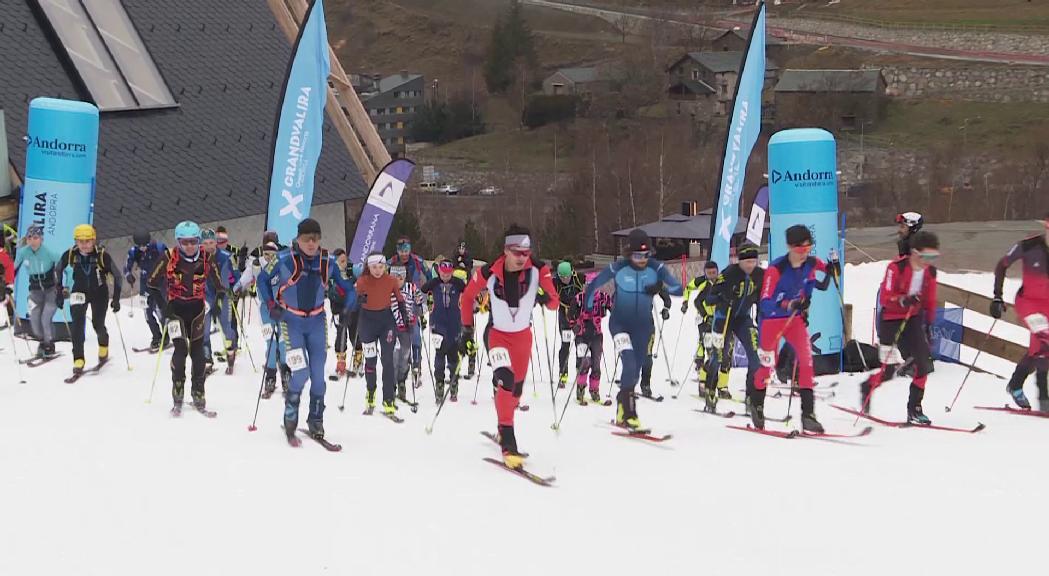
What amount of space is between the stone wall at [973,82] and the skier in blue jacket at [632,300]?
275ft

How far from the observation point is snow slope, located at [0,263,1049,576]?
22.9 feet

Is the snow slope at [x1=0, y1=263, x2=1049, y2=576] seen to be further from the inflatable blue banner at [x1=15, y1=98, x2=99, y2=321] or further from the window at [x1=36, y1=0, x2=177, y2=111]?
the window at [x1=36, y1=0, x2=177, y2=111]

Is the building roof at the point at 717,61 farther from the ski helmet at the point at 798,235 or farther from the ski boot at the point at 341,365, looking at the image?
the ski helmet at the point at 798,235

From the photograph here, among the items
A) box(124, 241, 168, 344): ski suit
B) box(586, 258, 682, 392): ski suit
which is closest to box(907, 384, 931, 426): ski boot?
box(586, 258, 682, 392): ski suit

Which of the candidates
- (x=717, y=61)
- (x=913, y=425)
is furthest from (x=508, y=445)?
(x=717, y=61)

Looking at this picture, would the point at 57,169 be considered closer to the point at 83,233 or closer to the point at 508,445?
the point at 83,233

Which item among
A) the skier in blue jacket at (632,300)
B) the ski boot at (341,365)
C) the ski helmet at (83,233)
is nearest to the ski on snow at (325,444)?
the skier in blue jacket at (632,300)

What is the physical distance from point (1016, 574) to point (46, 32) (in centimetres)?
2467

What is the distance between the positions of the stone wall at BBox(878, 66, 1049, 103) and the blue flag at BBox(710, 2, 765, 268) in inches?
2958

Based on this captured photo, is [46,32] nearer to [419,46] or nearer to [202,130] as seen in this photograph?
[202,130]

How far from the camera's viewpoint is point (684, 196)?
65.1 m

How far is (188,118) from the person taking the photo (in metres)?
28.1

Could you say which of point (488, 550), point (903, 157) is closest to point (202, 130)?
point (488, 550)

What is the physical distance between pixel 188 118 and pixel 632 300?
19906 mm
